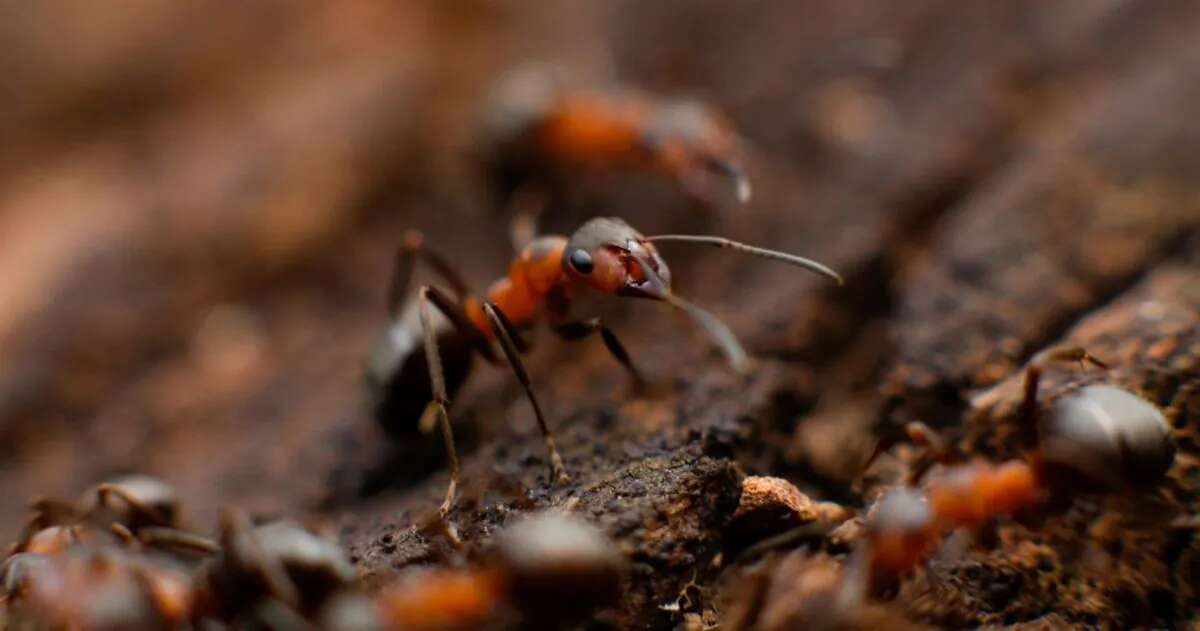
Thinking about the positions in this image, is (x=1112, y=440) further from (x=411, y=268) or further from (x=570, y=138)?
(x=570, y=138)

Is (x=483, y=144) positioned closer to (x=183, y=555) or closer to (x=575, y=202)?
(x=575, y=202)

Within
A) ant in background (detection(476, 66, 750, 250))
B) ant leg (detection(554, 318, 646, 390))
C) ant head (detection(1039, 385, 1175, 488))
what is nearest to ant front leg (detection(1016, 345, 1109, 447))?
ant head (detection(1039, 385, 1175, 488))

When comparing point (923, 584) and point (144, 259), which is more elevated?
point (144, 259)

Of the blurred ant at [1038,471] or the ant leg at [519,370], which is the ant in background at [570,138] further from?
the blurred ant at [1038,471]

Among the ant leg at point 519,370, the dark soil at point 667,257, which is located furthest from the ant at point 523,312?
the dark soil at point 667,257

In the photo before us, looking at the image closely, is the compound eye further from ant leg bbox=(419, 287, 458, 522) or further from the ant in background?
the ant in background

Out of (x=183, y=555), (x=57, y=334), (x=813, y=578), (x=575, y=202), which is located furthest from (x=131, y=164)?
(x=813, y=578)

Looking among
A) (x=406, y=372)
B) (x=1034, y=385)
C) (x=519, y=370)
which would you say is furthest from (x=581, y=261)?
(x=1034, y=385)
